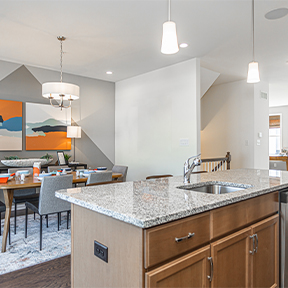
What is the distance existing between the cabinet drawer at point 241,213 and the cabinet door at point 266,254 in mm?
62

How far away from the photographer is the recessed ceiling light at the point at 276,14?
288 cm

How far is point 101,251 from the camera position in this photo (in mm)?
1206

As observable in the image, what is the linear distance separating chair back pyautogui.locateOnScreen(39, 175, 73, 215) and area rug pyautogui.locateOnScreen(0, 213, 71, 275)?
0.40 metres

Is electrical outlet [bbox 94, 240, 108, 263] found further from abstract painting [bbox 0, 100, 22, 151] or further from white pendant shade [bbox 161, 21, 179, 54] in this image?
abstract painting [bbox 0, 100, 22, 151]

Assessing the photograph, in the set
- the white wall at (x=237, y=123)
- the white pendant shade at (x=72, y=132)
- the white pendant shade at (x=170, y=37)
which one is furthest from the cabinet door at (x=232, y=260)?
the white wall at (x=237, y=123)

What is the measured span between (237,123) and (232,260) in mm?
5223

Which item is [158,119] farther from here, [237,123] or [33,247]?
[33,247]

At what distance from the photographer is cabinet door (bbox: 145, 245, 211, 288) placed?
3.27 ft

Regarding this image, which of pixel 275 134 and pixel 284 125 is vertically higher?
pixel 284 125

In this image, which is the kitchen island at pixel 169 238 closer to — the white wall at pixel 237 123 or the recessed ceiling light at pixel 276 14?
the recessed ceiling light at pixel 276 14

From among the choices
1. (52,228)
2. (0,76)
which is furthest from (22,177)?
(0,76)

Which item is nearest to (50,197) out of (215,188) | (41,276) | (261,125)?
(41,276)

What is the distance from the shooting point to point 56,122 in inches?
205

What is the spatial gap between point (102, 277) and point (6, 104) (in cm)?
431
